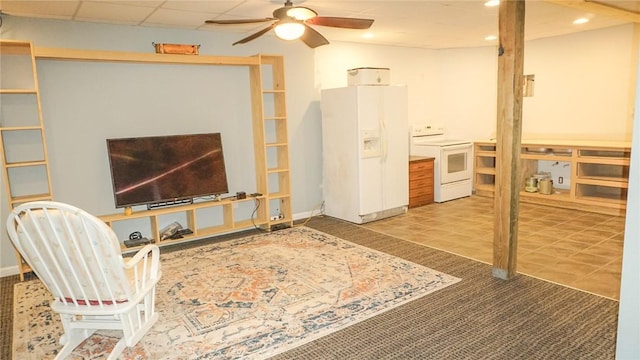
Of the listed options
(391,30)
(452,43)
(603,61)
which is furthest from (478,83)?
(391,30)

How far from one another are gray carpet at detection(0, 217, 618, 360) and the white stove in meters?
3.03

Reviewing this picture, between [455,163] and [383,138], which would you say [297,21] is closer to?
[383,138]

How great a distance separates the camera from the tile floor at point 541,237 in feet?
11.9

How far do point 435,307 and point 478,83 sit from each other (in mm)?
5278

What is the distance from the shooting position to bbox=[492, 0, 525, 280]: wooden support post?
10.8 ft

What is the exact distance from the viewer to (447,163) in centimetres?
650

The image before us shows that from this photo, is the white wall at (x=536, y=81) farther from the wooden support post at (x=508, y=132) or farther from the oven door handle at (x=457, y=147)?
the wooden support post at (x=508, y=132)

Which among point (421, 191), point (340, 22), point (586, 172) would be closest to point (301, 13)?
point (340, 22)

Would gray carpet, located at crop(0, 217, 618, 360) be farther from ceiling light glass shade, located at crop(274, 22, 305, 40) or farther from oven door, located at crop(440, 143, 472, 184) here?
oven door, located at crop(440, 143, 472, 184)

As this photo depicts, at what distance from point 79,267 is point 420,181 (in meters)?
4.91

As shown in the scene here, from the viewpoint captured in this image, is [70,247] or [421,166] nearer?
[70,247]

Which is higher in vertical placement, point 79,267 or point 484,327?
point 79,267

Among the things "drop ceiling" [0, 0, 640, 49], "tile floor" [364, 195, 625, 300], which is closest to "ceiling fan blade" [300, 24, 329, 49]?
"drop ceiling" [0, 0, 640, 49]

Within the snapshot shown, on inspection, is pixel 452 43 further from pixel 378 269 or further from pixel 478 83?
pixel 378 269
